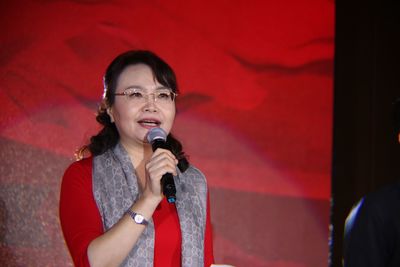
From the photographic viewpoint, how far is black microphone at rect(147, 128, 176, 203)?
146cm

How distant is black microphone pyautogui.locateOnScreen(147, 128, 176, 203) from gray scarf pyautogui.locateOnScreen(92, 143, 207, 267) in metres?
0.23

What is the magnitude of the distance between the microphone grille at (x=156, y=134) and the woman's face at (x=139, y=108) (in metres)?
0.06

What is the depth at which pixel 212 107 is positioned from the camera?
3098 millimetres

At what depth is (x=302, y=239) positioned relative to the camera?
3.34m

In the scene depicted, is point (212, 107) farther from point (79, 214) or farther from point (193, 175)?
point (79, 214)

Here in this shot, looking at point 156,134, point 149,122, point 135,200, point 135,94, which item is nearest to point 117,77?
point 135,94

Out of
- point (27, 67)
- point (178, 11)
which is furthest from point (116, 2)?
point (27, 67)

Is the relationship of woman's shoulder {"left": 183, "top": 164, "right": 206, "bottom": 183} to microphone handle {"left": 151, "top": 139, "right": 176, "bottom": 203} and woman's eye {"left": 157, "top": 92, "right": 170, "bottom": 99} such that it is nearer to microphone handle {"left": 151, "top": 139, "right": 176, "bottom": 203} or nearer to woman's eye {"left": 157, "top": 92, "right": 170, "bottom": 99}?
woman's eye {"left": 157, "top": 92, "right": 170, "bottom": 99}

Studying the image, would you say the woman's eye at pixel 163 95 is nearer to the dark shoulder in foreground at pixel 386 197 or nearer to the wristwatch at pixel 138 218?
the wristwatch at pixel 138 218

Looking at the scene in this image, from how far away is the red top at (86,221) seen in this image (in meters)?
1.66

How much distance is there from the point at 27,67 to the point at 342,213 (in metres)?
2.16

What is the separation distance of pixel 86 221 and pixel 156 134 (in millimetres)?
356

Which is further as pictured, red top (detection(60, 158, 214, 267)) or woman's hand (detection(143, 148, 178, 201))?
red top (detection(60, 158, 214, 267))

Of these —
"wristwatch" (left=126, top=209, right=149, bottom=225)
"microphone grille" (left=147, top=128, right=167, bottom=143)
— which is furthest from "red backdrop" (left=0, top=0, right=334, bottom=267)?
"wristwatch" (left=126, top=209, right=149, bottom=225)
